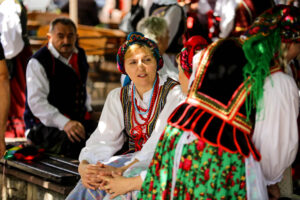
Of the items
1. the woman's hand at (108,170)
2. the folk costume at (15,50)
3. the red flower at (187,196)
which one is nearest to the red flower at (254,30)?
the red flower at (187,196)

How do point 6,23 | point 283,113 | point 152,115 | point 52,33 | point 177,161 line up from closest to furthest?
point 283,113 → point 177,161 → point 152,115 → point 52,33 → point 6,23

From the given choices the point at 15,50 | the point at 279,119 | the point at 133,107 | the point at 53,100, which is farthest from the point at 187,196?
the point at 15,50

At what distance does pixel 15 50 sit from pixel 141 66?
11.1ft

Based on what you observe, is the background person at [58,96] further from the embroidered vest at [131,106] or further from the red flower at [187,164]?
the red flower at [187,164]

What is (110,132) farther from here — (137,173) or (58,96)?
(58,96)

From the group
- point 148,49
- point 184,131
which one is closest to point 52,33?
point 148,49

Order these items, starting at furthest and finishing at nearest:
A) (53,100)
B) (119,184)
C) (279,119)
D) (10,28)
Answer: (10,28)
(53,100)
(119,184)
(279,119)

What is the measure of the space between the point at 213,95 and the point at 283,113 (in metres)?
0.34

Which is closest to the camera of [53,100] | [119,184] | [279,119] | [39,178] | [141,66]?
[279,119]

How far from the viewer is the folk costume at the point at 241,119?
2338 mm

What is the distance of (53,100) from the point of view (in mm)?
4992

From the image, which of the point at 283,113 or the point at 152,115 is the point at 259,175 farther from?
the point at 152,115

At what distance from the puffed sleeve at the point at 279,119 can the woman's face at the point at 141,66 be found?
3.41ft

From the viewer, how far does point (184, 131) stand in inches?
99.6
